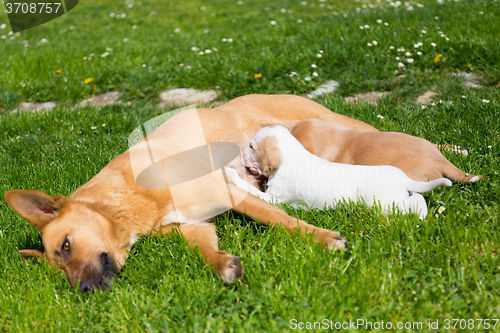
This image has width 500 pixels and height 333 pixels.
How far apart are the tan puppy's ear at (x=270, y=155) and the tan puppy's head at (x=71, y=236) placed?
1337 mm

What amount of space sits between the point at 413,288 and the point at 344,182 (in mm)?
997

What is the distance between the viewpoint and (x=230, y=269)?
2232 mm

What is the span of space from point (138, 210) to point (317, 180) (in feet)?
4.48

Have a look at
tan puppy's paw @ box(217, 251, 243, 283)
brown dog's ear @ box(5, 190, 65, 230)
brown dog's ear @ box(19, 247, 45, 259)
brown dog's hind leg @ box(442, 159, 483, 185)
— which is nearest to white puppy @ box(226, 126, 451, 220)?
brown dog's hind leg @ box(442, 159, 483, 185)

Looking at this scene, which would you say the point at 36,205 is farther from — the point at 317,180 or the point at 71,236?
the point at 317,180

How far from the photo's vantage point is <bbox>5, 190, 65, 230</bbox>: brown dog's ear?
97.1 inches

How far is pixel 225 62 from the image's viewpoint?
595 centimetres

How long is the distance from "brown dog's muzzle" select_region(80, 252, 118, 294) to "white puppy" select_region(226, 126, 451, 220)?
1.16 metres

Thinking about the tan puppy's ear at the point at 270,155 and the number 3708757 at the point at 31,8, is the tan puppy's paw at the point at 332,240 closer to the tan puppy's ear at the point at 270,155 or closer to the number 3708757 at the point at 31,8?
the tan puppy's ear at the point at 270,155

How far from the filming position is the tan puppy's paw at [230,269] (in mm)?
2209

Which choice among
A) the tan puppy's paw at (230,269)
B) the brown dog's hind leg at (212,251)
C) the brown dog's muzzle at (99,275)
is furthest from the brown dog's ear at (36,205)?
the tan puppy's paw at (230,269)

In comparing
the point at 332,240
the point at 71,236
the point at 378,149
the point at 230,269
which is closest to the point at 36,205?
the point at 71,236

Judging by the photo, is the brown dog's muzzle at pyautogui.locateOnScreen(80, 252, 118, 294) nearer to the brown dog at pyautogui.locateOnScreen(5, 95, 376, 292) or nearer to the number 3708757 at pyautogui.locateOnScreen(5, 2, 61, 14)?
the brown dog at pyautogui.locateOnScreen(5, 95, 376, 292)

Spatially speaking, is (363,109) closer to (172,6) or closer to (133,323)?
(133,323)
